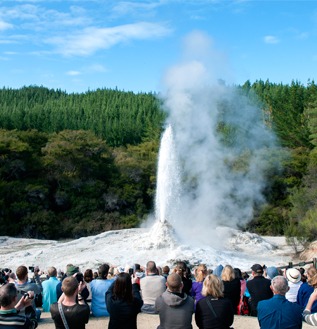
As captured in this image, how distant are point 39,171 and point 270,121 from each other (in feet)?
60.5

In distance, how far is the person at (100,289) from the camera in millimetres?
6278

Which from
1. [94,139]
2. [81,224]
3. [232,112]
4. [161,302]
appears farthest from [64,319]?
[232,112]

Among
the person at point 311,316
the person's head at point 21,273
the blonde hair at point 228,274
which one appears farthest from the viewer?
the blonde hair at point 228,274

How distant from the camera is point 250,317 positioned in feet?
22.7

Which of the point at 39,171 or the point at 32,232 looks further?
the point at 39,171

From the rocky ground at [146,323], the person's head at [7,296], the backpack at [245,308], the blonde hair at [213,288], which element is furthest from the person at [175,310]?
the backpack at [245,308]

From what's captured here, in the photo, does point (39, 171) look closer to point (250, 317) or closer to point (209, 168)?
point (209, 168)

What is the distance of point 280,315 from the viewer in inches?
167

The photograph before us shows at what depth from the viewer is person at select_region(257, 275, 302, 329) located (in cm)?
423

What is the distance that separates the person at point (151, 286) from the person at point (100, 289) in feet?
1.58

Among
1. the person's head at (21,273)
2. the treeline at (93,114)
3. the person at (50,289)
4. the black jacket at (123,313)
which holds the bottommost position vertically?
the person at (50,289)

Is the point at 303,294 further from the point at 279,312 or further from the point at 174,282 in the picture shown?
the point at 174,282

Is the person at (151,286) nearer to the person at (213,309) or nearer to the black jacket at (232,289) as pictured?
the black jacket at (232,289)

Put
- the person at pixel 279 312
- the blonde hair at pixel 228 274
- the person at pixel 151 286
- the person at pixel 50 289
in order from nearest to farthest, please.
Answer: the person at pixel 279 312, the person at pixel 151 286, the blonde hair at pixel 228 274, the person at pixel 50 289
